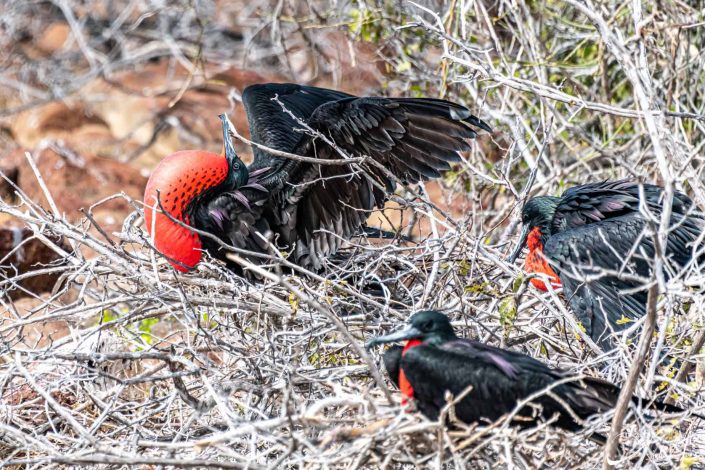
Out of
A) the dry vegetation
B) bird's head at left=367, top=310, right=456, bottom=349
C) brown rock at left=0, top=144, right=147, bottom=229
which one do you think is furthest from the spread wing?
brown rock at left=0, top=144, right=147, bottom=229

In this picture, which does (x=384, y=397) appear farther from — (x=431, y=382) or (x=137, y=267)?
(x=137, y=267)

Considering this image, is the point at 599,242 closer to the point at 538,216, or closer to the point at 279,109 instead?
the point at 538,216

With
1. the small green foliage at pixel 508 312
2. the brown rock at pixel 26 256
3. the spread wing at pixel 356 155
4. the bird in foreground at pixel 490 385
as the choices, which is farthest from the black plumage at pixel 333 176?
the brown rock at pixel 26 256

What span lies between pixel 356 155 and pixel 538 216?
698 millimetres

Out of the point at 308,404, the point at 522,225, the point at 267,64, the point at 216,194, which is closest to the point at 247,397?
the point at 308,404

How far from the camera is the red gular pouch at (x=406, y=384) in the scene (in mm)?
2639

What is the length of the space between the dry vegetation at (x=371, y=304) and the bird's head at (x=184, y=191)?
3.2 inches

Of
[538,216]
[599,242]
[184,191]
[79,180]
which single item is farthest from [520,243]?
[79,180]

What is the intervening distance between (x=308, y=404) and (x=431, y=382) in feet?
2.24

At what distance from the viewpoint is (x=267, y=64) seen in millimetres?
8234

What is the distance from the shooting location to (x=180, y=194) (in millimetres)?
3883

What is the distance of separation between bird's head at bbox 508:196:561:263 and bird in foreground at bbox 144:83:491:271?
13.7 inches

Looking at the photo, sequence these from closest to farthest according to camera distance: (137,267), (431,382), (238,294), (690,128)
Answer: (431,382) < (238,294) < (137,267) < (690,128)

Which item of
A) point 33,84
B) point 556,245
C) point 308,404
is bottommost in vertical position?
point 33,84
